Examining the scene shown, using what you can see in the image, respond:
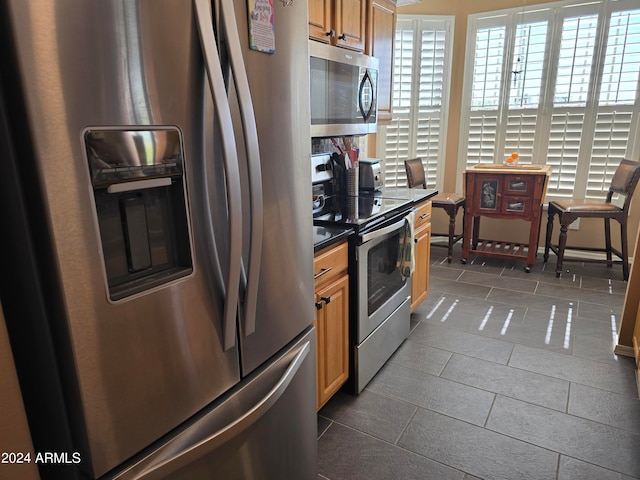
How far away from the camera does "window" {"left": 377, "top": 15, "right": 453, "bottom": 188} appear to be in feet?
14.2

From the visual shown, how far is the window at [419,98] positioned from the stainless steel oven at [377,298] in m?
2.31

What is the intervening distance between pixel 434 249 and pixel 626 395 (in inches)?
105

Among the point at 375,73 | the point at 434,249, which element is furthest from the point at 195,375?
the point at 434,249

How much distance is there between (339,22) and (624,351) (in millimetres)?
2444

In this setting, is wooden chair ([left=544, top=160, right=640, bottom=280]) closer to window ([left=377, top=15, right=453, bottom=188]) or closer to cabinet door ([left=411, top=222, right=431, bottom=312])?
window ([left=377, top=15, right=453, bottom=188])

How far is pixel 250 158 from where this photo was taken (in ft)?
3.26

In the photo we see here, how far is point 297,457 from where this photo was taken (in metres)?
1.37

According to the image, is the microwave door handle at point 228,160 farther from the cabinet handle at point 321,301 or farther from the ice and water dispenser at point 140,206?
the cabinet handle at point 321,301

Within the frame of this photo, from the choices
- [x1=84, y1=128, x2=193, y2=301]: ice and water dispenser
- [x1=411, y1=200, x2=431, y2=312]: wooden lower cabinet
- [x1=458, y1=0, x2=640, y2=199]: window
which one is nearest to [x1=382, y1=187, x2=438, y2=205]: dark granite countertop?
[x1=411, y1=200, x2=431, y2=312]: wooden lower cabinet

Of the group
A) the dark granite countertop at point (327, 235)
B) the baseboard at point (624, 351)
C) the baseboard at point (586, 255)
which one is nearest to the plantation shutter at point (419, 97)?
the baseboard at point (586, 255)

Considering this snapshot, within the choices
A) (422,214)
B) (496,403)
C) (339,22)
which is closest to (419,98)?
(422,214)

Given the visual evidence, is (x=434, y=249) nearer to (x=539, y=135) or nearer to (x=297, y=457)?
(x=539, y=135)

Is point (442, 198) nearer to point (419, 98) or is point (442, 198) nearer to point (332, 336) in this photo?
point (419, 98)

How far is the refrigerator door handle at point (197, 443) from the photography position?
895 millimetres
